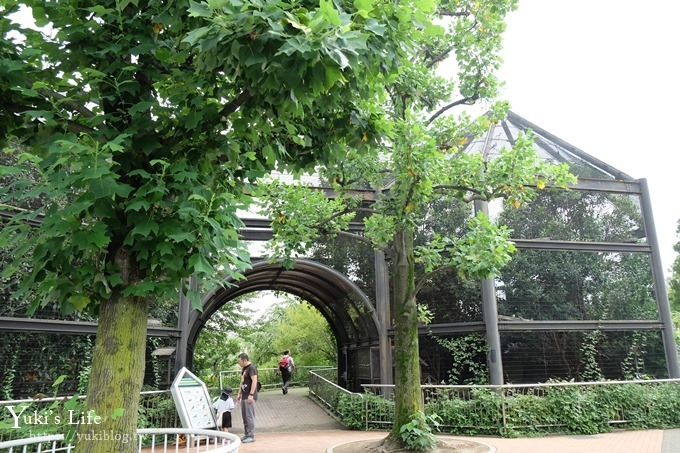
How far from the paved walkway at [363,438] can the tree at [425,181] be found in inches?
73.4

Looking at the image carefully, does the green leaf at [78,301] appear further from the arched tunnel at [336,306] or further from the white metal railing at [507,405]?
the white metal railing at [507,405]

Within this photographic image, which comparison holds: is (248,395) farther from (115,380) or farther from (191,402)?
(115,380)

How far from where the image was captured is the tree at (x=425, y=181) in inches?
279

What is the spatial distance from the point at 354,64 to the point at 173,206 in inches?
53.3

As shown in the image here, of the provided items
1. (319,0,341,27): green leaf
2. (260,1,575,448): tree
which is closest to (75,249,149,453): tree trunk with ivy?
(319,0,341,27): green leaf

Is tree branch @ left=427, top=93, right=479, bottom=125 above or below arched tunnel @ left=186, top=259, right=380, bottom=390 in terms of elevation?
above

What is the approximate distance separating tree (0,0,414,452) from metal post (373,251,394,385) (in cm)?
821

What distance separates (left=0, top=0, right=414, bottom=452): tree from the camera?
2482 mm

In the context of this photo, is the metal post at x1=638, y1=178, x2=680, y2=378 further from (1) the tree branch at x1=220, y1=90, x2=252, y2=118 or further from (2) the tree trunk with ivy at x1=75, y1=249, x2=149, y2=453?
(2) the tree trunk with ivy at x1=75, y1=249, x2=149, y2=453

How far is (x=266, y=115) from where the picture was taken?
3207mm

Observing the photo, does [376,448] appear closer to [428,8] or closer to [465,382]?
[465,382]

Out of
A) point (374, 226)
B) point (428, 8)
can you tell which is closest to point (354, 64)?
point (428, 8)

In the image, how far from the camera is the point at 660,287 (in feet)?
38.7

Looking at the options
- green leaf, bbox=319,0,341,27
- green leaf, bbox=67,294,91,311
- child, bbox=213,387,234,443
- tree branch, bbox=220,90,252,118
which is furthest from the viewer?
child, bbox=213,387,234,443
